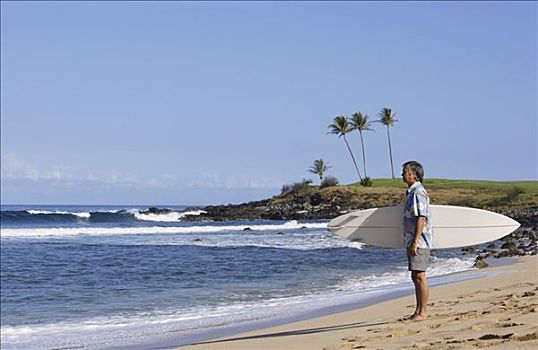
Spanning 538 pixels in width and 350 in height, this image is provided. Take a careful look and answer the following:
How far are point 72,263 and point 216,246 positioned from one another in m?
8.97

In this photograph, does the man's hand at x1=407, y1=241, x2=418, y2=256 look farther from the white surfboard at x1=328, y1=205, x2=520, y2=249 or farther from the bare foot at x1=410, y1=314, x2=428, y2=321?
the white surfboard at x1=328, y1=205, x2=520, y2=249

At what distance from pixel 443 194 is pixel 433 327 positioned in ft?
159

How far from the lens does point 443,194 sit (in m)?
55.0

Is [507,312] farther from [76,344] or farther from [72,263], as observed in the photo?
[72,263]

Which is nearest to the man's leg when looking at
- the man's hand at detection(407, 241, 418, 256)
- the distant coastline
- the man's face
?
the man's hand at detection(407, 241, 418, 256)

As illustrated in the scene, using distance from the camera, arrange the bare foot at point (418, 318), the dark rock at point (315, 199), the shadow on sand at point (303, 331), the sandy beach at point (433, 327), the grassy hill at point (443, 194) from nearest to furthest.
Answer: the sandy beach at point (433, 327)
the bare foot at point (418, 318)
the shadow on sand at point (303, 331)
the grassy hill at point (443, 194)
the dark rock at point (315, 199)

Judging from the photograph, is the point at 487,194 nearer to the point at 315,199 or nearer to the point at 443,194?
the point at 443,194

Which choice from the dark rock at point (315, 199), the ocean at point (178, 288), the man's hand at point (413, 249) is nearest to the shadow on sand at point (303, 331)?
the ocean at point (178, 288)

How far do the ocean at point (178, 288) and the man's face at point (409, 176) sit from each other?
379 cm

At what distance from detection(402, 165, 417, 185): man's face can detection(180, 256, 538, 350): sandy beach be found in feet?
5.22

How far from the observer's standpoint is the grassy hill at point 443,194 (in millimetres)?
42812

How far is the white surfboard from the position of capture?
1006 cm

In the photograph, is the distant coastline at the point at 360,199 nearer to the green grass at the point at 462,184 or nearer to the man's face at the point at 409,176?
the green grass at the point at 462,184

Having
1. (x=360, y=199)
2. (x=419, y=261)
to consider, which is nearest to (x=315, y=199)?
(x=360, y=199)
